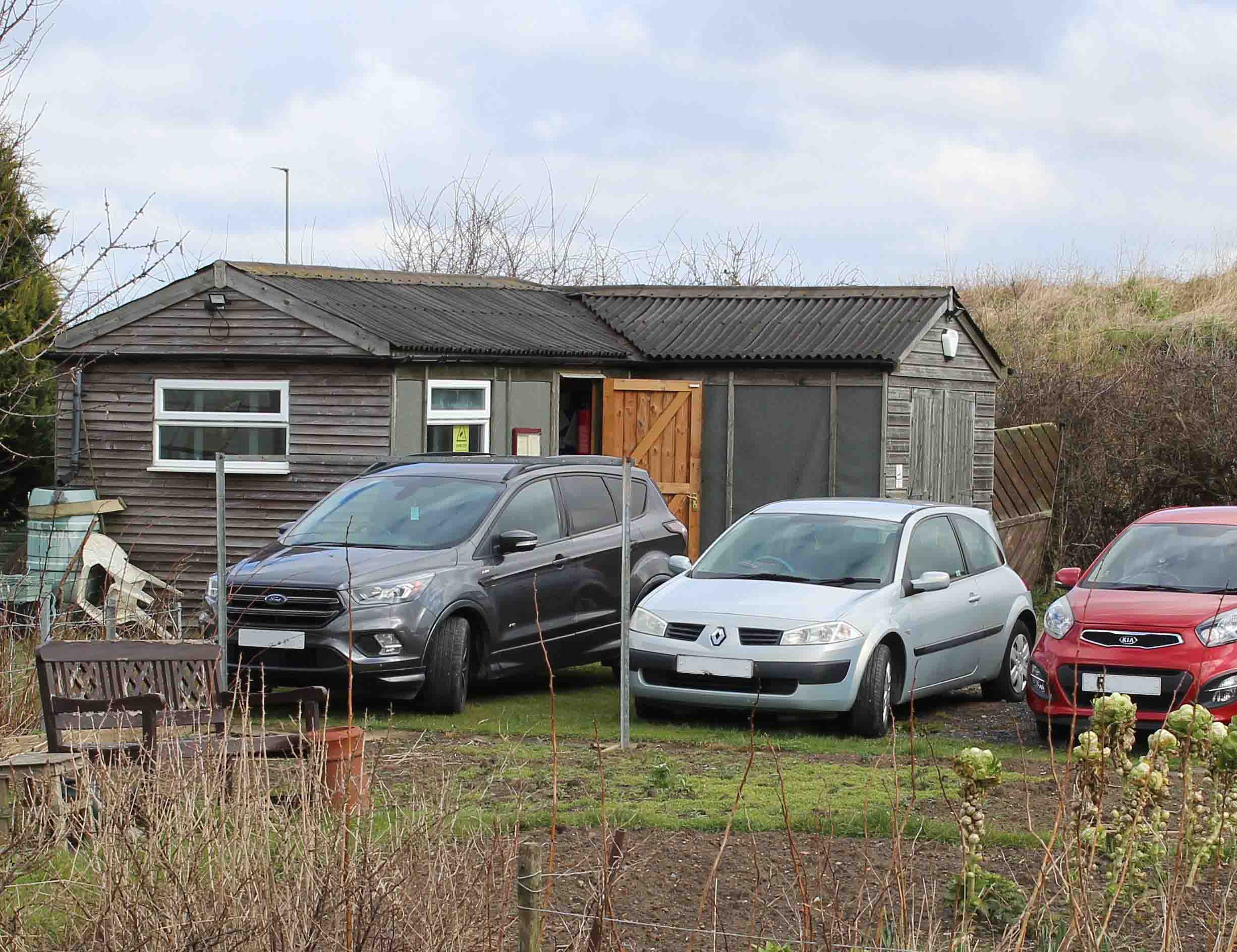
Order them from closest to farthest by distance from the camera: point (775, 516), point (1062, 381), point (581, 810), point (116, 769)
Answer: point (116, 769) → point (581, 810) → point (775, 516) → point (1062, 381)

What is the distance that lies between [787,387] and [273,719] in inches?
384

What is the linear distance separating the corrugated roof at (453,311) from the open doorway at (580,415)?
0.70m

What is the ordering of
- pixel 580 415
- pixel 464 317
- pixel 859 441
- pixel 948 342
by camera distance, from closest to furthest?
pixel 859 441 < pixel 464 317 < pixel 948 342 < pixel 580 415

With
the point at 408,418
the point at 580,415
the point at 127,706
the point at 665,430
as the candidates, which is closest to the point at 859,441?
the point at 665,430

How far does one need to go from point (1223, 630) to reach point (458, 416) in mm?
9385

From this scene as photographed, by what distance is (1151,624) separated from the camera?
34.6ft

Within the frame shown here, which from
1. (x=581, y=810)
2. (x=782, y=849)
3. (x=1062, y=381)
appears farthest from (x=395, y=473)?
(x=1062, y=381)

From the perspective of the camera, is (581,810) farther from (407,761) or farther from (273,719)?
(273,719)

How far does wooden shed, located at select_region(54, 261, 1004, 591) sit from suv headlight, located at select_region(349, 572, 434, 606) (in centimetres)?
398

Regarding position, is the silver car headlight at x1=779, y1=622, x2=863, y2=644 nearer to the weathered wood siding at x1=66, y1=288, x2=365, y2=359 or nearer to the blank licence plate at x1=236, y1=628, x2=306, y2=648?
the blank licence plate at x1=236, y1=628, x2=306, y2=648

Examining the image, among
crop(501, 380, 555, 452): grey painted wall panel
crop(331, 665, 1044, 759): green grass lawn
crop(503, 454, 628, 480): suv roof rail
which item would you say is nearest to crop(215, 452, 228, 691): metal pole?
crop(331, 665, 1044, 759): green grass lawn

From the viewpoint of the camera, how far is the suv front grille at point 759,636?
10.9m

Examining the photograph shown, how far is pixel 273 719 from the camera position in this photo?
11523 mm

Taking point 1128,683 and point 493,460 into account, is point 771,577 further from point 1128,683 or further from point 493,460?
point 493,460
